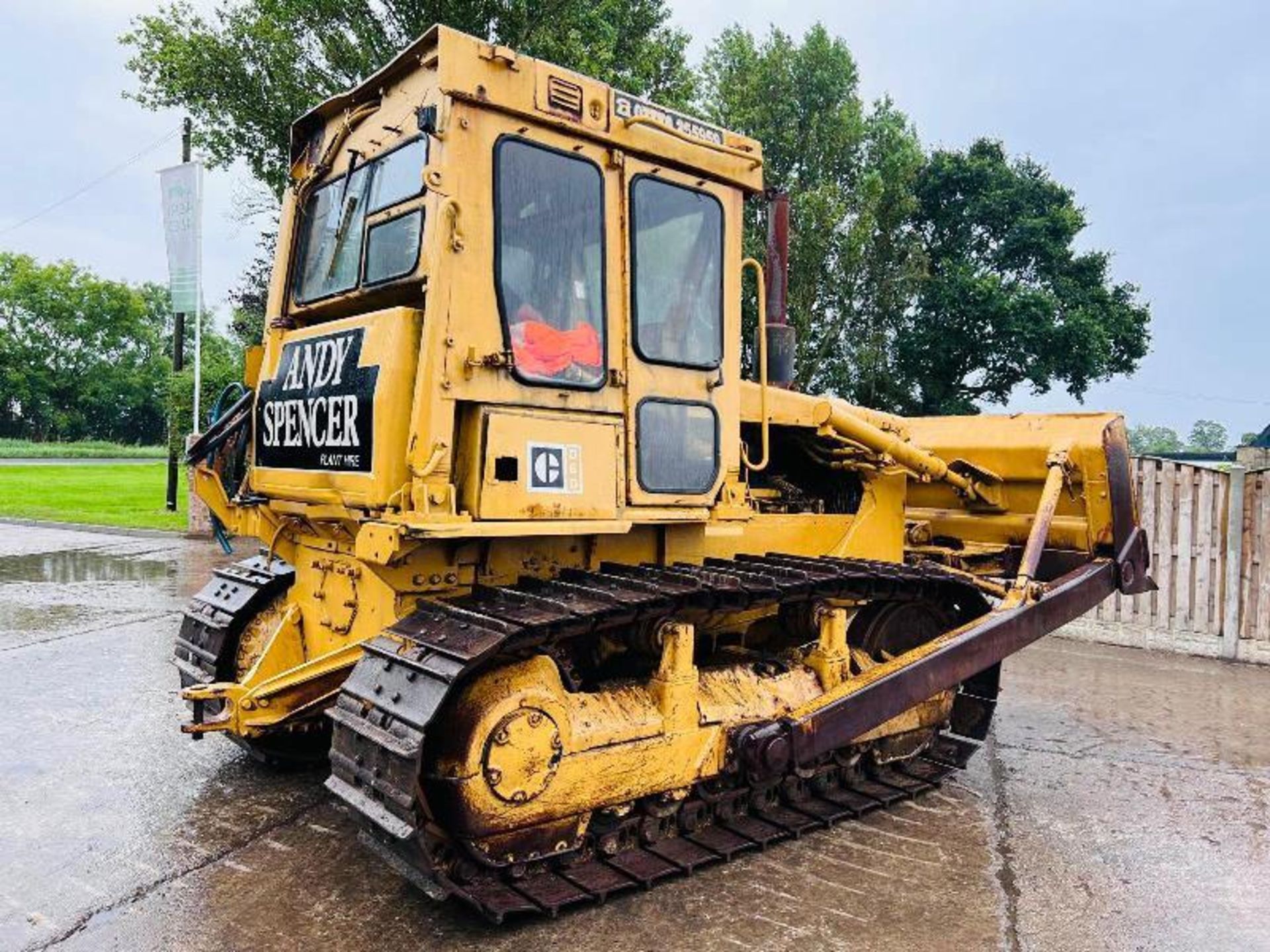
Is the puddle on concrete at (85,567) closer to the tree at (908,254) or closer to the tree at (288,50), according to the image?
the tree at (288,50)

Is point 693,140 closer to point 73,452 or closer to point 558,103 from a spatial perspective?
point 558,103

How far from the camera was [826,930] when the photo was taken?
3402mm

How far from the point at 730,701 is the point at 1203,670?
596cm

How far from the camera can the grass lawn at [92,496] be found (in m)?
17.9

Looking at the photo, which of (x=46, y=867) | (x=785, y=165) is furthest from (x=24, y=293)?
(x=46, y=867)

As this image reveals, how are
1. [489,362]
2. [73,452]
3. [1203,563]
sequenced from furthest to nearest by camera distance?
[73,452]
[1203,563]
[489,362]

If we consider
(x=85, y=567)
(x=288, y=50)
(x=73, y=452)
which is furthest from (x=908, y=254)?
(x=73, y=452)

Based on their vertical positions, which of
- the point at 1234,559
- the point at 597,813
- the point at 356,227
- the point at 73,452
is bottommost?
the point at 597,813

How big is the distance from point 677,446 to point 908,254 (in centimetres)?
2294

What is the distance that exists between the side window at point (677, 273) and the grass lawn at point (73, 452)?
51.0 meters

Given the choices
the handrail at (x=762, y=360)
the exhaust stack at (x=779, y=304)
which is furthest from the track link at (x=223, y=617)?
the exhaust stack at (x=779, y=304)

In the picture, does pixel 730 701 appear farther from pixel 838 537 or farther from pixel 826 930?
pixel 838 537

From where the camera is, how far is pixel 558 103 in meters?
A: 3.82

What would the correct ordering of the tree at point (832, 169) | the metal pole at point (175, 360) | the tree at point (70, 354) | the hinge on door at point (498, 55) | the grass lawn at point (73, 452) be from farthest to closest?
the tree at point (70, 354) < the grass lawn at point (73, 452) < the tree at point (832, 169) < the metal pole at point (175, 360) < the hinge on door at point (498, 55)
